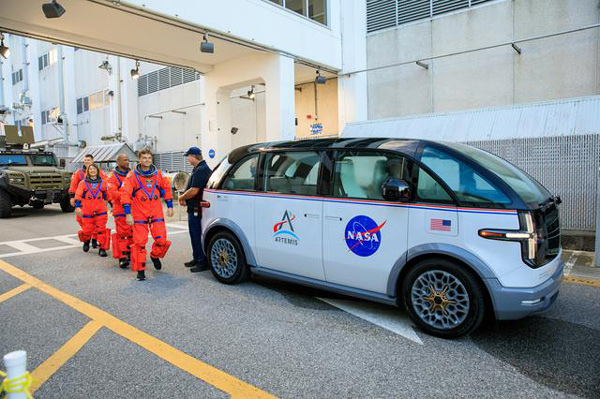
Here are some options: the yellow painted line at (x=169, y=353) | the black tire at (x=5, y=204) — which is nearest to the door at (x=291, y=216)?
the yellow painted line at (x=169, y=353)

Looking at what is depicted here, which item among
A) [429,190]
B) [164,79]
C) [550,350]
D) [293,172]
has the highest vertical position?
[164,79]

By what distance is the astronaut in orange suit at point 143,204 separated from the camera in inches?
230

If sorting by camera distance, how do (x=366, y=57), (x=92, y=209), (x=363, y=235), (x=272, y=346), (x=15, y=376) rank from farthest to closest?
(x=366, y=57) → (x=92, y=209) → (x=363, y=235) → (x=272, y=346) → (x=15, y=376)

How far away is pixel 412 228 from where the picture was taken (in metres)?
3.82

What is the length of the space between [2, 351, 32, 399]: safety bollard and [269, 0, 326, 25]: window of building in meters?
13.3

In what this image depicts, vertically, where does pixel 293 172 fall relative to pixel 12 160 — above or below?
below

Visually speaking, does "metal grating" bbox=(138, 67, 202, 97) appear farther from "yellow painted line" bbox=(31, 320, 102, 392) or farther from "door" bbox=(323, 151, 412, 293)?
"yellow painted line" bbox=(31, 320, 102, 392)

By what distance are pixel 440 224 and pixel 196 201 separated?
380 cm

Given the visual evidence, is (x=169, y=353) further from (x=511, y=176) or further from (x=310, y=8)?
(x=310, y=8)

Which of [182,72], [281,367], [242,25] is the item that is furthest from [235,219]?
[182,72]

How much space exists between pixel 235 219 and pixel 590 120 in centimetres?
719

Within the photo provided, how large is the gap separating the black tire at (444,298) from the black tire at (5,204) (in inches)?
532

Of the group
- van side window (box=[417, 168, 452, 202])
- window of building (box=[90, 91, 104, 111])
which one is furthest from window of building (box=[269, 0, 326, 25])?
window of building (box=[90, 91, 104, 111])

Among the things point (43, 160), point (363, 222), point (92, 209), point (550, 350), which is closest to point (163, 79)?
point (43, 160)
